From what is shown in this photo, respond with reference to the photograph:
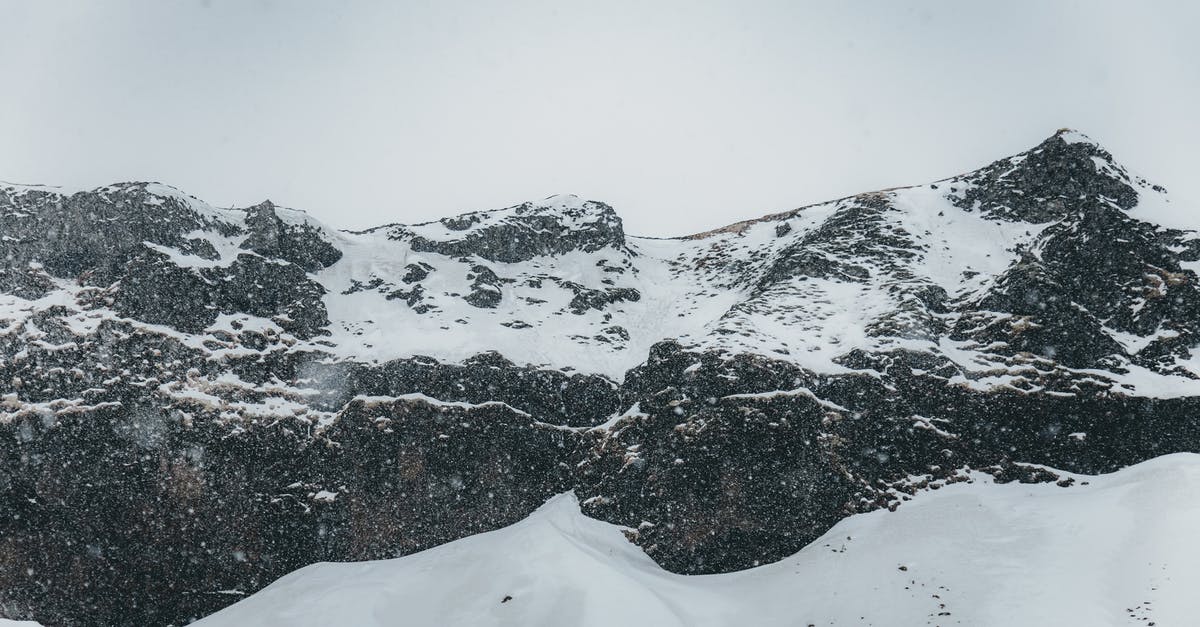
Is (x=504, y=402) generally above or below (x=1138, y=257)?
below

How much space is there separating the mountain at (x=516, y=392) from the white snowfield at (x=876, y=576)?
163 cm

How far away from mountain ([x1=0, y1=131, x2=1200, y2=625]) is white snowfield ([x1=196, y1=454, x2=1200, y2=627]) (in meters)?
1.63

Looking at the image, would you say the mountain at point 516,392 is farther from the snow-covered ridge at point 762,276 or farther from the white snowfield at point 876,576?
the white snowfield at point 876,576

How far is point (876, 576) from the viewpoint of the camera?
82.3ft

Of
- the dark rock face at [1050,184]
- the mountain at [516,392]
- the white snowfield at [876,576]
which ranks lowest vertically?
the white snowfield at [876,576]

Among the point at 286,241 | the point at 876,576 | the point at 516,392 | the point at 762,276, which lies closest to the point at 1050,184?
the point at 762,276

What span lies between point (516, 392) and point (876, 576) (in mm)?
22069

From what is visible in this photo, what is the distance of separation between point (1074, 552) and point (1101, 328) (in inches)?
603

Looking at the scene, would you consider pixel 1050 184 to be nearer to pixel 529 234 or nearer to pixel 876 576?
pixel 876 576

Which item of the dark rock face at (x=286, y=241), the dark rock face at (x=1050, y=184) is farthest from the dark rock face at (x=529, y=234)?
the dark rock face at (x=1050, y=184)

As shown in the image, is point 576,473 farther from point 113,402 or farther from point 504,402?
point 113,402

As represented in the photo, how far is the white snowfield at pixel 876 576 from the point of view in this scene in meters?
21.2

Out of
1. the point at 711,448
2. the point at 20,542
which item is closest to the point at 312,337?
the point at 20,542

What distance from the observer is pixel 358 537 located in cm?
3353
